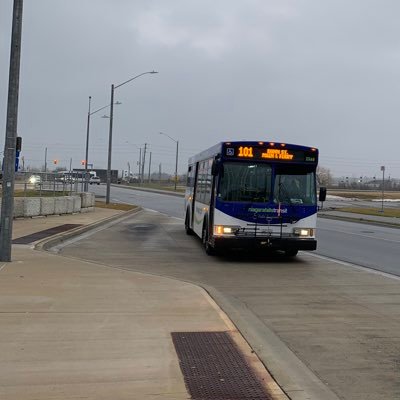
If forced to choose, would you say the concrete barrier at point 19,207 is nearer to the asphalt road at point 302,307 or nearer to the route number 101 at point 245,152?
the asphalt road at point 302,307

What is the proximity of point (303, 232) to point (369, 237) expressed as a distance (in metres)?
9.46

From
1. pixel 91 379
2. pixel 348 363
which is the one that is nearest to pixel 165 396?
pixel 91 379

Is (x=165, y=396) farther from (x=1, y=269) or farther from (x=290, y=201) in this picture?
(x=290, y=201)

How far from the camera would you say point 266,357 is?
18.0 feet

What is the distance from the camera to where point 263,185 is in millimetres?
13141

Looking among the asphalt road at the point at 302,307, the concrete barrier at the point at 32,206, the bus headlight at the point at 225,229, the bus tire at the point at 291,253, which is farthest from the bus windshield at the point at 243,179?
the concrete barrier at the point at 32,206

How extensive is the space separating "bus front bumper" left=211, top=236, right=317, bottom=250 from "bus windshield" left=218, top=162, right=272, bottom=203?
105 centimetres

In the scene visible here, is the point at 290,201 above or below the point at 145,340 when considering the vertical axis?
above

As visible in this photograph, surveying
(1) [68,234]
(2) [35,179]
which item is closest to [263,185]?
(1) [68,234]

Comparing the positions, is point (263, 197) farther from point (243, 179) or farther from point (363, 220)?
point (363, 220)

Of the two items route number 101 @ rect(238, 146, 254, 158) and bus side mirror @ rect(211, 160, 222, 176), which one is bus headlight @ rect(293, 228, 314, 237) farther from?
bus side mirror @ rect(211, 160, 222, 176)

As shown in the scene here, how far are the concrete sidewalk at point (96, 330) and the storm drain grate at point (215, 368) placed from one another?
10cm

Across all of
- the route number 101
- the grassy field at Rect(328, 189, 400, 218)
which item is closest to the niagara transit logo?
the route number 101

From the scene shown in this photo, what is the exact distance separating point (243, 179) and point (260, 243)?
1.63m
